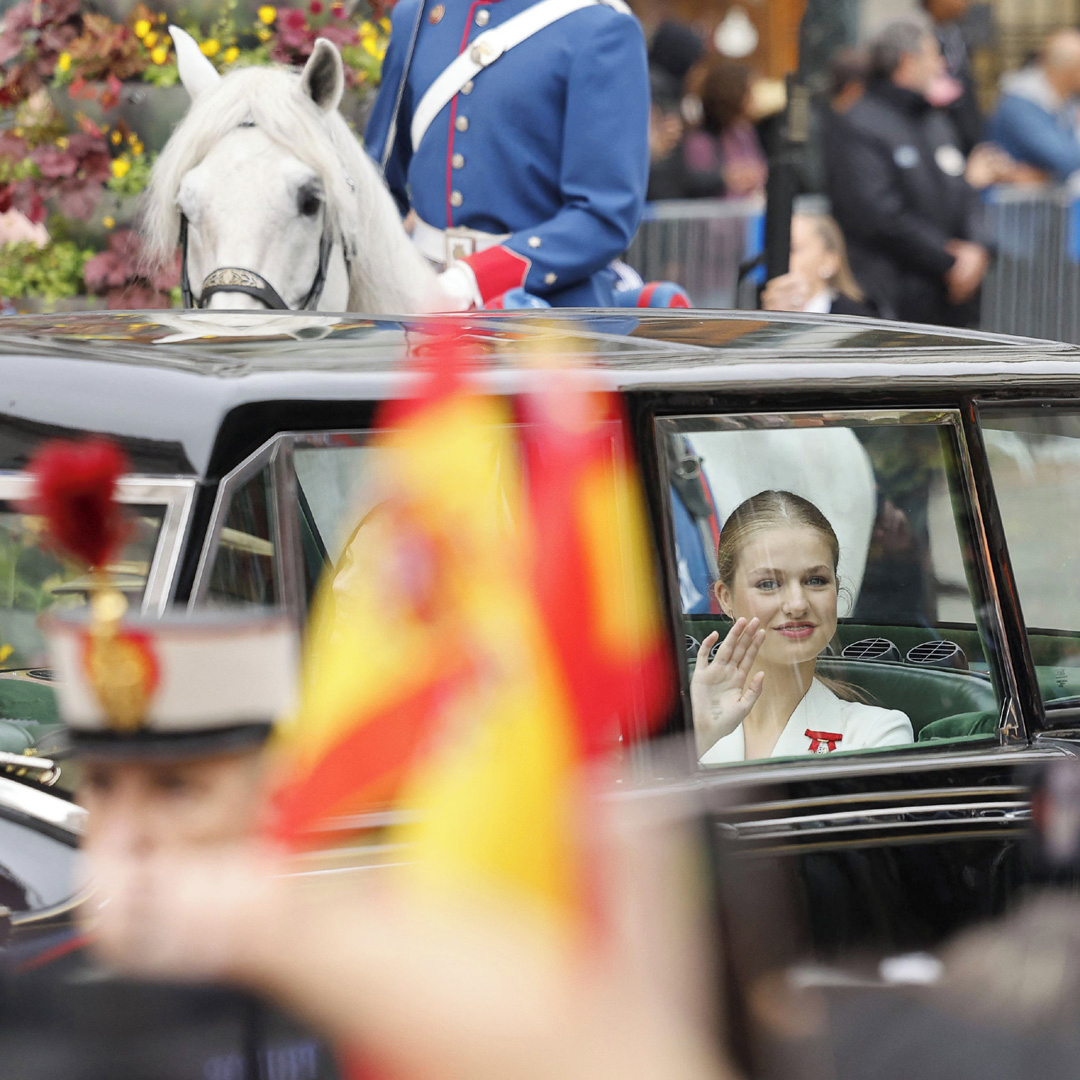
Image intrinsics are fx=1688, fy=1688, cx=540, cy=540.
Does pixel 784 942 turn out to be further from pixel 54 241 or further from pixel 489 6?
pixel 54 241

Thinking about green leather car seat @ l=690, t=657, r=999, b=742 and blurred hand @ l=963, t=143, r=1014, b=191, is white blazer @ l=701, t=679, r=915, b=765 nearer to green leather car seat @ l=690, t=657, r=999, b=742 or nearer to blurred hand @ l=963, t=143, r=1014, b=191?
green leather car seat @ l=690, t=657, r=999, b=742

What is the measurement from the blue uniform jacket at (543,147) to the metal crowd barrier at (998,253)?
389cm

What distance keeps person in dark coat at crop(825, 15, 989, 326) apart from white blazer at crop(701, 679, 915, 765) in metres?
5.09

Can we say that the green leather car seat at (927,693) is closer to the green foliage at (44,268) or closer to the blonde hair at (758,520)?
the blonde hair at (758,520)

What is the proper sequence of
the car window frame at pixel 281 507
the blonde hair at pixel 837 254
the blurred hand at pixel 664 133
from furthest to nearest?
the blurred hand at pixel 664 133 < the blonde hair at pixel 837 254 < the car window frame at pixel 281 507

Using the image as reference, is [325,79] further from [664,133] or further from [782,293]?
[664,133]

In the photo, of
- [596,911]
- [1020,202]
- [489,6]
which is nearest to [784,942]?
[596,911]

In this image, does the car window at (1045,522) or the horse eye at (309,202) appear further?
the horse eye at (309,202)

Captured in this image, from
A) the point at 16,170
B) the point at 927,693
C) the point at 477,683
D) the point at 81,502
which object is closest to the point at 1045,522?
the point at 927,693

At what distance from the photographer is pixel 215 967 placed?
102 centimetres

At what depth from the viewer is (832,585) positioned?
2.28 m

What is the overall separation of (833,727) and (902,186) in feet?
18.2

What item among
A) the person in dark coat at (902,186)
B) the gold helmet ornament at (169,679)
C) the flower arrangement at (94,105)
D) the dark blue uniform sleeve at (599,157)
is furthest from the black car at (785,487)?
the person in dark coat at (902,186)

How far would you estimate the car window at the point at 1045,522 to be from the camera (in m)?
2.28
